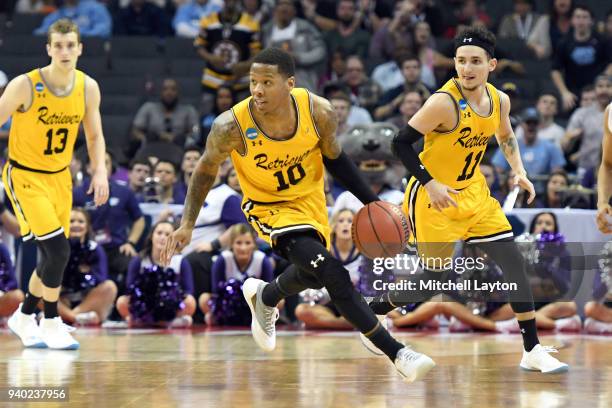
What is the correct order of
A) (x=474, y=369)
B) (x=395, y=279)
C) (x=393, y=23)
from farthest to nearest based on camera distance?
(x=393, y=23) → (x=395, y=279) → (x=474, y=369)

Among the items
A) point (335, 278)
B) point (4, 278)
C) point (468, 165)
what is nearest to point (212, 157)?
point (335, 278)

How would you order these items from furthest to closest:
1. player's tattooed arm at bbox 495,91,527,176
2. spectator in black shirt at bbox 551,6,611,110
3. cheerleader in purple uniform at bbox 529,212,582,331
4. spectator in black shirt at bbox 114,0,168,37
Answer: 1. spectator in black shirt at bbox 114,0,168,37
2. spectator in black shirt at bbox 551,6,611,110
3. cheerleader in purple uniform at bbox 529,212,582,331
4. player's tattooed arm at bbox 495,91,527,176

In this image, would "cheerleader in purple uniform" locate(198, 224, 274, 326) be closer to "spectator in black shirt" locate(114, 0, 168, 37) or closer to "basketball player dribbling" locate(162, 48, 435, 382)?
"basketball player dribbling" locate(162, 48, 435, 382)

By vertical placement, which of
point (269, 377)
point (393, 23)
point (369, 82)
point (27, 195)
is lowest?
point (269, 377)

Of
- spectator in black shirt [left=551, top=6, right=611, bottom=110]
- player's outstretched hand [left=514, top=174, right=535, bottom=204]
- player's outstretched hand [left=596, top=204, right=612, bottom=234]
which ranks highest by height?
spectator in black shirt [left=551, top=6, right=611, bottom=110]

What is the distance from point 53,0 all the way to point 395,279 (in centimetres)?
828

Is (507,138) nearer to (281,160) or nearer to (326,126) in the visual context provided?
(326,126)

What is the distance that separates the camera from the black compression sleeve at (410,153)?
261 inches

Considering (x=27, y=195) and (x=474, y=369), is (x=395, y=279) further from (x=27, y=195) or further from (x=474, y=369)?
(x=27, y=195)

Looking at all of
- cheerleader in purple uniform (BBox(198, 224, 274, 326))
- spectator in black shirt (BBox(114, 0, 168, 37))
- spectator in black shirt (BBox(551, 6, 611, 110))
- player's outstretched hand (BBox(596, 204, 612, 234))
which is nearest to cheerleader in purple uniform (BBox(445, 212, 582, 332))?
cheerleader in purple uniform (BBox(198, 224, 274, 326))

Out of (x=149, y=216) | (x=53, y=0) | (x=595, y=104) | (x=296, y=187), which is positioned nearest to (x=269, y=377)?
(x=296, y=187)

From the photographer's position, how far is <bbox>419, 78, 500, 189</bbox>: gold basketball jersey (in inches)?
271

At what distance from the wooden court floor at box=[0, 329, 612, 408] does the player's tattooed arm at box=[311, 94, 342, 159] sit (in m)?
1.33

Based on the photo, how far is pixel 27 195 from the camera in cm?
823
